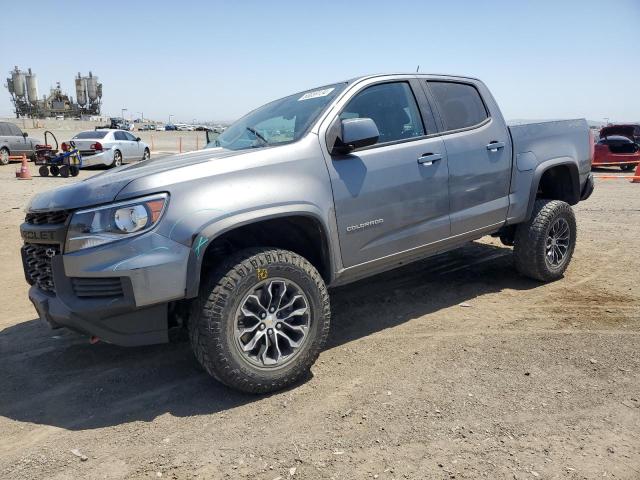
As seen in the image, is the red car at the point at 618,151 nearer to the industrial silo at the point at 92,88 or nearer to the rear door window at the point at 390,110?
the rear door window at the point at 390,110

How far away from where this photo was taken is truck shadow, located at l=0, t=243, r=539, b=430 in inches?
121

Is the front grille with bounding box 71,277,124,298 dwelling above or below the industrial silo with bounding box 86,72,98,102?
below

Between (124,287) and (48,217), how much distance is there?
0.74 meters

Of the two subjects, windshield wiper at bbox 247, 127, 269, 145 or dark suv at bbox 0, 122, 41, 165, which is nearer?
windshield wiper at bbox 247, 127, 269, 145

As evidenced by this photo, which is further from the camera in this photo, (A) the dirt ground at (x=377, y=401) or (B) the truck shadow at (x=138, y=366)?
(B) the truck shadow at (x=138, y=366)

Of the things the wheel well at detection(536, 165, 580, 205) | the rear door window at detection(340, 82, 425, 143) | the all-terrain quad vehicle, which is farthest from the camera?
the all-terrain quad vehicle

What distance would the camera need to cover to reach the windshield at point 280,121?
367cm

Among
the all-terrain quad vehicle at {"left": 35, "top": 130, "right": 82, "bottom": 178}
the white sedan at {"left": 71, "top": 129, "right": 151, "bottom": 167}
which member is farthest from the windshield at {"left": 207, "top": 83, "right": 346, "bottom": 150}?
the white sedan at {"left": 71, "top": 129, "right": 151, "bottom": 167}

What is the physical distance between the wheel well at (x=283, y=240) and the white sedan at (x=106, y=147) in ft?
51.3

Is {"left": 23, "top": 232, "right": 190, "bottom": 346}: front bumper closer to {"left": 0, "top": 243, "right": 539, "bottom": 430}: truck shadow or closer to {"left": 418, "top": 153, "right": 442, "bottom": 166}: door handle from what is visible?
{"left": 0, "top": 243, "right": 539, "bottom": 430}: truck shadow

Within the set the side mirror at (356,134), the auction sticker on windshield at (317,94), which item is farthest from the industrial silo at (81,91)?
the side mirror at (356,134)

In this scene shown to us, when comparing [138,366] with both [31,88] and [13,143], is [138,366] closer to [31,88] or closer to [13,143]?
[13,143]

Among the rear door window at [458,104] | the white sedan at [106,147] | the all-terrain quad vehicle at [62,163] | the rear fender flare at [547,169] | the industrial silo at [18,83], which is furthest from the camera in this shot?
the industrial silo at [18,83]

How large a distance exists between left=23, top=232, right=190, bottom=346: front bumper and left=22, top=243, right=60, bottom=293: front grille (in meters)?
0.18
